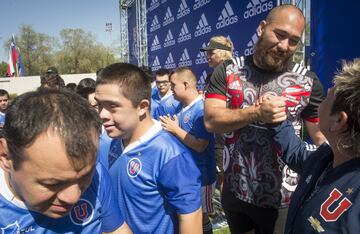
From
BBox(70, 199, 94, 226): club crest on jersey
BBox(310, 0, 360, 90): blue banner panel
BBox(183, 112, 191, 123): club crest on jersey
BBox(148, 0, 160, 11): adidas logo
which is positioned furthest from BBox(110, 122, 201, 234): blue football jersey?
BBox(148, 0, 160, 11): adidas logo

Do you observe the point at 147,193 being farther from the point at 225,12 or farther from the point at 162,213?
the point at 225,12

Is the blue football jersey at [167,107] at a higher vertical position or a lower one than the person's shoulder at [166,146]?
lower

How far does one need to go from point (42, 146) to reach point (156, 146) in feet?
2.71

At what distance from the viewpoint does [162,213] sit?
1.66 metres

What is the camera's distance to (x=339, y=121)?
1.16m

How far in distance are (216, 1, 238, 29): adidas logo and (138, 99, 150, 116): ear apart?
421cm

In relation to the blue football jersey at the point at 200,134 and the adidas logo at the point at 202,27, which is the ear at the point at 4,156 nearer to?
the blue football jersey at the point at 200,134

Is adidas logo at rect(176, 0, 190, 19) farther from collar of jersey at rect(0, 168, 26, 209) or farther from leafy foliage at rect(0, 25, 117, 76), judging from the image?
leafy foliage at rect(0, 25, 117, 76)

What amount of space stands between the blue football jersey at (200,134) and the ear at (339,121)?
5.36 ft

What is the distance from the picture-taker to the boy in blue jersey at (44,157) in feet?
2.80

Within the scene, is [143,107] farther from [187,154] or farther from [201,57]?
[201,57]

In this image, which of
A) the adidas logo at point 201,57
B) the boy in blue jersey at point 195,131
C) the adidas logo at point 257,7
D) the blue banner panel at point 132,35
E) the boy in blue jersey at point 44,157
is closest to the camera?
the boy in blue jersey at point 44,157

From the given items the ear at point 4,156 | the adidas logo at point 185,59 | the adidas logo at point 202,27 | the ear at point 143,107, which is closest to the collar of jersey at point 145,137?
the ear at point 143,107

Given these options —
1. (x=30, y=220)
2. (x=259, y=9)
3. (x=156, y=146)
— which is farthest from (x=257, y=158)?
(x=259, y=9)
